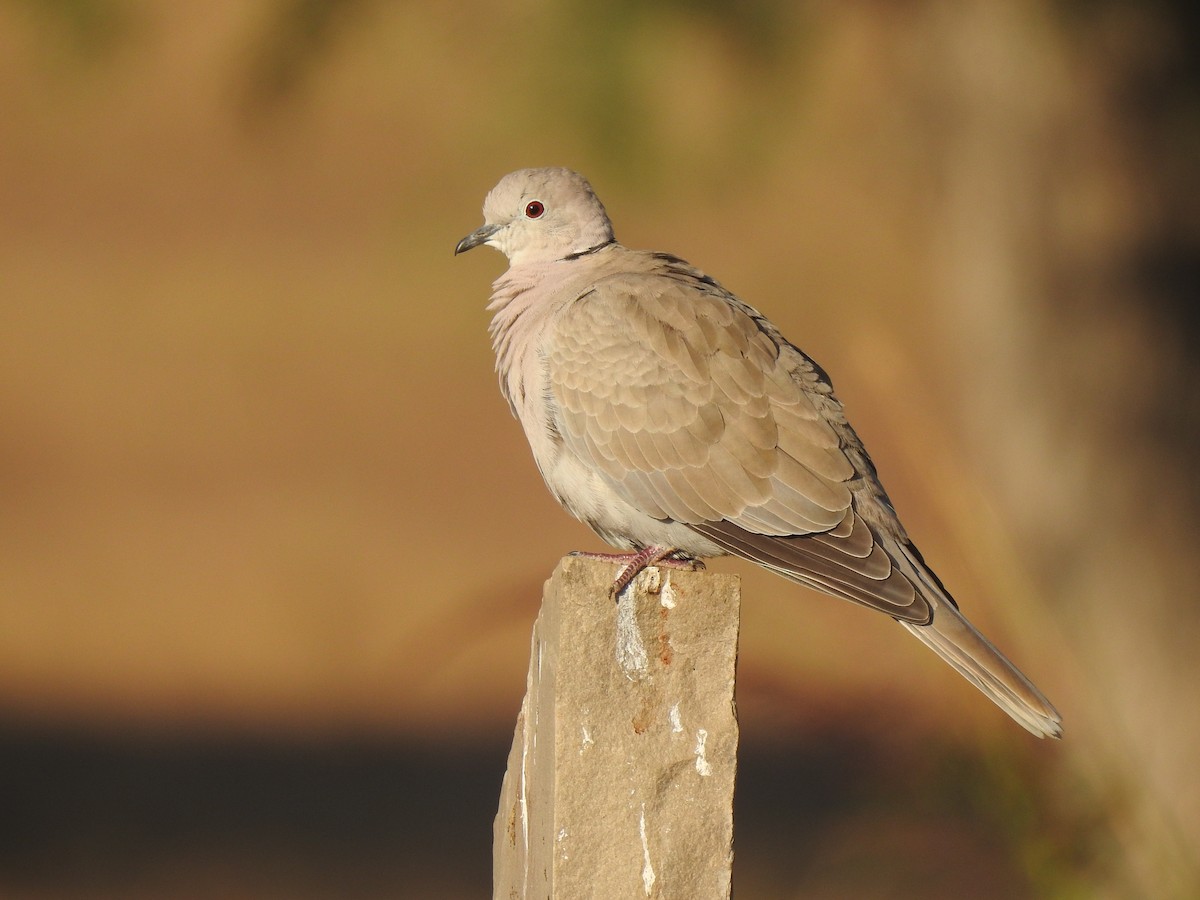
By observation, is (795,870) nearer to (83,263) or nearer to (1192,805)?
(1192,805)

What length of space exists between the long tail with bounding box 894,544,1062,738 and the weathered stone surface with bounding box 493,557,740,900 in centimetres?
77

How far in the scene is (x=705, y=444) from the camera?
14.6 ft

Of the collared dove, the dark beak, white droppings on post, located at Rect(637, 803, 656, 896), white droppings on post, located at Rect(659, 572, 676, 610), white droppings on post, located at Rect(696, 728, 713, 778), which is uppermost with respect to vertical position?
the dark beak

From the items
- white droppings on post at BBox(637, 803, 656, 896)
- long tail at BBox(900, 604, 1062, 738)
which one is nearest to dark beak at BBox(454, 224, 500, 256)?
long tail at BBox(900, 604, 1062, 738)

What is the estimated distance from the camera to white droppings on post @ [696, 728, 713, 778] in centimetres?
349

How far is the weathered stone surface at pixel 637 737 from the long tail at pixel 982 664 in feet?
2.52

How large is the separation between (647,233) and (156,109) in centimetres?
775

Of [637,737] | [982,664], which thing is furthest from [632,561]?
[982,664]

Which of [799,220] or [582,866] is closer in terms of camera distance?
[582,866]

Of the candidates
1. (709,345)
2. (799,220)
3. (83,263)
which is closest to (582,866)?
(709,345)

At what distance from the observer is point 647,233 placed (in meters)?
25.3

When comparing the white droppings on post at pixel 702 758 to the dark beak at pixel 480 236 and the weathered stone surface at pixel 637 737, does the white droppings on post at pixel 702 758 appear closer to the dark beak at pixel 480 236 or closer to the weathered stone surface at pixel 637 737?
the weathered stone surface at pixel 637 737

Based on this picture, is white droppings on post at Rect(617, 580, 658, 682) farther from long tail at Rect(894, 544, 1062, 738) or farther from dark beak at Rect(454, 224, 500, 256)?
dark beak at Rect(454, 224, 500, 256)

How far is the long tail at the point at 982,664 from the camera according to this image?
3.88 metres
